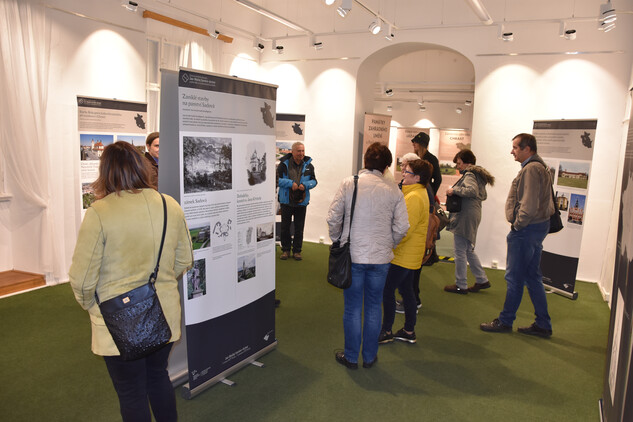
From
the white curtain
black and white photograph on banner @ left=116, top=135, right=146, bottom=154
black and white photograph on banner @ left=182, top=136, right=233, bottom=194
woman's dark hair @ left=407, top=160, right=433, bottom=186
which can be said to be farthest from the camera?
black and white photograph on banner @ left=116, top=135, right=146, bottom=154

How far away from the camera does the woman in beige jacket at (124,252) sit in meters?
1.88

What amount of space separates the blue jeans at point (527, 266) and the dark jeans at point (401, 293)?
0.92 metres

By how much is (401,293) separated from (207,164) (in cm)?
198

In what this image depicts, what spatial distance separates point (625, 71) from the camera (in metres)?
5.66

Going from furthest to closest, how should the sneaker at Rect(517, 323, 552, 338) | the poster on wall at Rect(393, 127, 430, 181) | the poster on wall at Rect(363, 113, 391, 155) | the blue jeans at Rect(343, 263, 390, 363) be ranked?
the poster on wall at Rect(393, 127, 430, 181), the poster on wall at Rect(363, 113, 391, 155), the sneaker at Rect(517, 323, 552, 338), the blue jeans at Rect(343, 263, 390, 363)

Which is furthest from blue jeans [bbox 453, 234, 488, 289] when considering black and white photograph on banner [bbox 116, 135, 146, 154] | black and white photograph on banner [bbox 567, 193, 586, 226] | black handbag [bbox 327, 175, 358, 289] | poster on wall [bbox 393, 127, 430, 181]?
poster on wall [bbox 393, 127, 430, 181]

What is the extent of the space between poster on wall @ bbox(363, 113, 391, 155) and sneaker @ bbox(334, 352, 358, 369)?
455 cm

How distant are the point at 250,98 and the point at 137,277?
1.60m

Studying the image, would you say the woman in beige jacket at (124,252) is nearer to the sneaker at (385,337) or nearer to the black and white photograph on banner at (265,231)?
the black and white photograph on banner at (265,231)

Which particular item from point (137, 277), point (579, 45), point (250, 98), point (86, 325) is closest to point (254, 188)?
point (250, 98)

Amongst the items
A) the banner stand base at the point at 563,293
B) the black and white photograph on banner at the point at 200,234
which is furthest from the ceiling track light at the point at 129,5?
the banner stand base at the point at 563,293

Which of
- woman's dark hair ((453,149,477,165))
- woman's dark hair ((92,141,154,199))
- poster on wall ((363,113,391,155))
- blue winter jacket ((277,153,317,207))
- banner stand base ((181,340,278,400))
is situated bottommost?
banner stand base ((181,340,278,400))

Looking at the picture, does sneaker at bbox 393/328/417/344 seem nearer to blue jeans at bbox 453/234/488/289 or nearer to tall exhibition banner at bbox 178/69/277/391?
tall exhibition banner at bbox 178/69/277/391

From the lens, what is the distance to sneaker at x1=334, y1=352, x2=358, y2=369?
3.43 m
